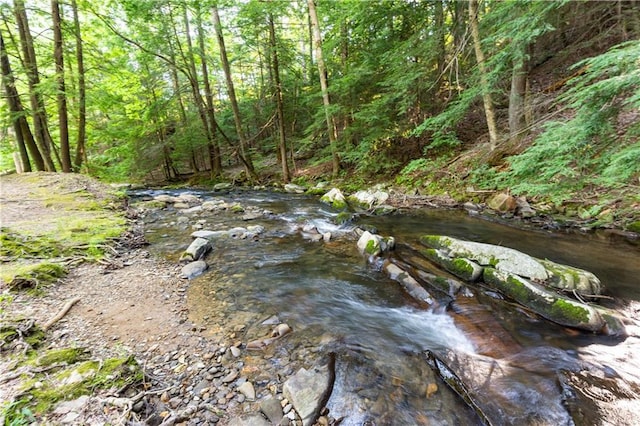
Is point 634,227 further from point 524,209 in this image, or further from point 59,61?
point 59,61

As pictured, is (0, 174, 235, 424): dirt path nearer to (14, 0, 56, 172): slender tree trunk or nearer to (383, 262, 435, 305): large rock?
(383, 262, 435, 305): large rock

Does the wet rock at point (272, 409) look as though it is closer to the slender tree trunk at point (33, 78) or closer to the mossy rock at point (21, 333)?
the mossy rock at point (21, 333)

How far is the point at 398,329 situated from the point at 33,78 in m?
14.9

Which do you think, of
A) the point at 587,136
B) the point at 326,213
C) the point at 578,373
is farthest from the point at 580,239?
the point at 326,213

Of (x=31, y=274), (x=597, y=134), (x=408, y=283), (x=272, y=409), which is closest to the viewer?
(x=272, y=409)

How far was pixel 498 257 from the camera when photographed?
4344mm

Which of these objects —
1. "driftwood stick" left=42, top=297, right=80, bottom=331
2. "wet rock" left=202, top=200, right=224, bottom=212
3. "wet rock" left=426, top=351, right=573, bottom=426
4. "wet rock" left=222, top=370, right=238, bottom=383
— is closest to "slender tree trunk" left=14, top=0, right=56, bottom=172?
"wet rock" left=202, top=200, right=224, bottom=212

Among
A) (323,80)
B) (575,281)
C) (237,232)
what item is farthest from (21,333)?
(323,80)

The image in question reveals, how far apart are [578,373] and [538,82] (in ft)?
36.3

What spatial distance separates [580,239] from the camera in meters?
5.44

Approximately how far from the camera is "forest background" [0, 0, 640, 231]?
16.5ft

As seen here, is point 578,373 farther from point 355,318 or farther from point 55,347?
point 55,347

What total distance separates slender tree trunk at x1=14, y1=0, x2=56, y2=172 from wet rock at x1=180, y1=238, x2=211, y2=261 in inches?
353

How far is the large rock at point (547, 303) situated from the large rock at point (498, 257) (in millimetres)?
235
